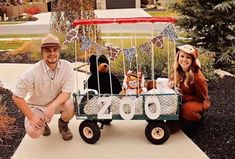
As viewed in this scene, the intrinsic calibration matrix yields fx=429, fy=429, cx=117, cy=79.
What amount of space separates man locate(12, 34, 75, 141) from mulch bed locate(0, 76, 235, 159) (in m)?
0.50

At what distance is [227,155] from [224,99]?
6.94 ft

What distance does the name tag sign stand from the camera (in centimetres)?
487

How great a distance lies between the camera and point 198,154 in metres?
4.67

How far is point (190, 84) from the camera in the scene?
205 inches

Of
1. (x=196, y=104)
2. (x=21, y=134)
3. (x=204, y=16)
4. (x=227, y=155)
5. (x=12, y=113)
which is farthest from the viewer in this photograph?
(x=204, y=16)

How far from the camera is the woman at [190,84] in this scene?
5.12 meters

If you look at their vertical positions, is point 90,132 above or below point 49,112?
below

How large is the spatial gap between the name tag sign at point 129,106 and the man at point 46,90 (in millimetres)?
377

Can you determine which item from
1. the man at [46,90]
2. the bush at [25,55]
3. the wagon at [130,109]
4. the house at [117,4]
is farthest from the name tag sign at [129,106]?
the house at [117,4]

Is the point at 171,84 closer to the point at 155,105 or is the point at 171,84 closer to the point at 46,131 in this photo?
the point at 155,105

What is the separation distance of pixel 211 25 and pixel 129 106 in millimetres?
4776

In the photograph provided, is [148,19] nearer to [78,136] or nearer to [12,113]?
[78,136]

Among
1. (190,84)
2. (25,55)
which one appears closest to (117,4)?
(25,55)

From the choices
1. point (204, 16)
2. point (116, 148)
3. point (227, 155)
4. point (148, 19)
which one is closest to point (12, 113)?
point (116, 148)
